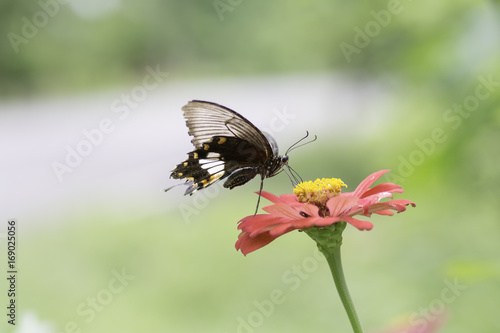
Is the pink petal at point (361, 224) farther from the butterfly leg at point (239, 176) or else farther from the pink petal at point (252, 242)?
the butterfly leg at point (239, 176)

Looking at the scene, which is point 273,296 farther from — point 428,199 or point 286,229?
point 286,229

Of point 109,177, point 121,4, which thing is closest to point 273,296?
point 109,177
